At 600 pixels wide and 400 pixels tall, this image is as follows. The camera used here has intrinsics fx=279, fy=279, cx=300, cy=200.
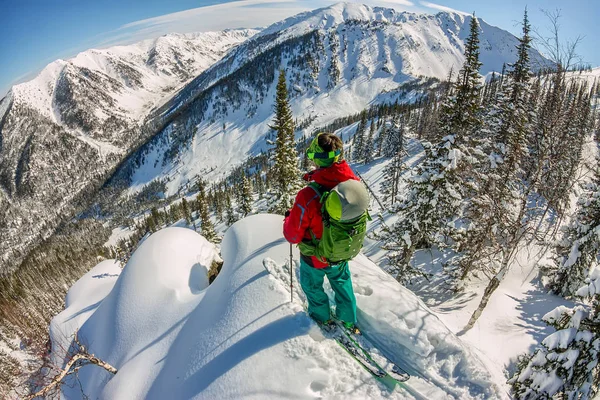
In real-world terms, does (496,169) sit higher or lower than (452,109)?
lower

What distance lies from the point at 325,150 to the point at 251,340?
11.4ft

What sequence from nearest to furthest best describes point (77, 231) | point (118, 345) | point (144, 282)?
point (118, 345), point (144, 282), point (77, 231)

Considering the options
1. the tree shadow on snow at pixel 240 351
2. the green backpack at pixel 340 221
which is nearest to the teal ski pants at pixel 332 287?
the green backpack at pixel 340 221

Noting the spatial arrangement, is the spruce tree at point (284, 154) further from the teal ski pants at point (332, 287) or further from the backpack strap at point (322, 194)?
the backpack strap at point (322, 194)

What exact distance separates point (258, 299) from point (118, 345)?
427cm

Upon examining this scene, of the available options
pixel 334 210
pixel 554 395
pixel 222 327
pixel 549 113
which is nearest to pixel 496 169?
pixel 549 113

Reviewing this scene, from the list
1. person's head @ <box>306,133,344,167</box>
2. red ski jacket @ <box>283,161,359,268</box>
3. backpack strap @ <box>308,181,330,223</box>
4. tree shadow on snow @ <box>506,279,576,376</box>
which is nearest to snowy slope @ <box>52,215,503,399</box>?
red ski jacket @ <box>283,161,359,268</box>

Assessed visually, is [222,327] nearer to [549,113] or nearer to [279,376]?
[279,376]

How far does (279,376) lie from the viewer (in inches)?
169

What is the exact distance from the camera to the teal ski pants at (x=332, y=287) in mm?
4949

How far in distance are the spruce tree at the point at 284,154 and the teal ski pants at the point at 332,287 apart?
18.0 meters

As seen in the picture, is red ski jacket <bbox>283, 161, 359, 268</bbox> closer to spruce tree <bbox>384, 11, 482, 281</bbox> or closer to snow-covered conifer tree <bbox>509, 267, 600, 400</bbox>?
snow-covered conifer tree <bbox>509, 267, 600, 400</bbox>

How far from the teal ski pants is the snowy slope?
312 mm

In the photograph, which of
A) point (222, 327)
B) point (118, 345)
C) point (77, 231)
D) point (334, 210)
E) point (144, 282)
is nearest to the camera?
point (334, 210)
